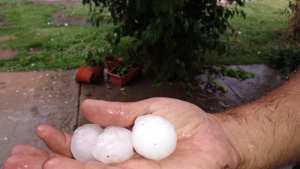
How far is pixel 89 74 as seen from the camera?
14.2 feet

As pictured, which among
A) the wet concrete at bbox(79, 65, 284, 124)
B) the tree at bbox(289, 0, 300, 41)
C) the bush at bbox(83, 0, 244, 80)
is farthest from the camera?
the tree at bbox(289, 0, 300, 41)

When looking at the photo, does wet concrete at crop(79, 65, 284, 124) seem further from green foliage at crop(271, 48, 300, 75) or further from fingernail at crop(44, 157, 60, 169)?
fingernail at crop(44, 157, 60, 169)

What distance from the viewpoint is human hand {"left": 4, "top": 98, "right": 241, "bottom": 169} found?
148 centimetres

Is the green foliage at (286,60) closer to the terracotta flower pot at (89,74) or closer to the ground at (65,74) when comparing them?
the ground at (65,74)

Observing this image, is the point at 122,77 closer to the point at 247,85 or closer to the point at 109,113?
the point at 247,85

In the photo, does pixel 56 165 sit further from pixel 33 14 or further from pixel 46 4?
pixel 46 4

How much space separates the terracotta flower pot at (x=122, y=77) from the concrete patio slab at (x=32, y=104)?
355 mm

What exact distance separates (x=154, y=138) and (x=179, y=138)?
0.63 ft

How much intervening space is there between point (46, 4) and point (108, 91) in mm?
4137

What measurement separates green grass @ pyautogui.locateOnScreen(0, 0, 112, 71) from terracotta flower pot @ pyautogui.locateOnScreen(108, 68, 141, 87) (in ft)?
2.26

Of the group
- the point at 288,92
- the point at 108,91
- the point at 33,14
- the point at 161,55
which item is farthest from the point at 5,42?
the point at 288,92

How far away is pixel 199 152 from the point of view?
1557 mm

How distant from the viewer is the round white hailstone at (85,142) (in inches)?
61.7

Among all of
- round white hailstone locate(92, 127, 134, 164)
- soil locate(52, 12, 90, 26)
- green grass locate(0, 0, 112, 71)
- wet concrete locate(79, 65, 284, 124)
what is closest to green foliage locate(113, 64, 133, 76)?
wet concrete locate(79, 65, 284, 124)
